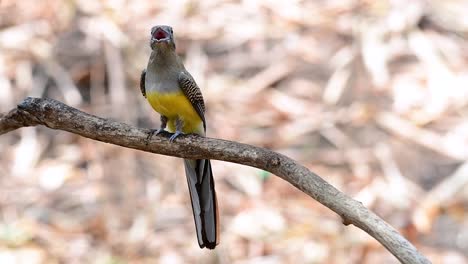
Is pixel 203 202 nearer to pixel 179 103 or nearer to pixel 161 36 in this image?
pixel 179 103

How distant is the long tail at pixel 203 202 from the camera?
148 inches

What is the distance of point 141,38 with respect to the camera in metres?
7.65

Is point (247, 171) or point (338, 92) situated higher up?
point (338, 92)

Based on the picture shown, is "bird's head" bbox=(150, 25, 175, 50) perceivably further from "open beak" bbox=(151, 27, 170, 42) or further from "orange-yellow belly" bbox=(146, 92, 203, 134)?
"orange-yellow belly" bbox=(146, 92, 203, 134)

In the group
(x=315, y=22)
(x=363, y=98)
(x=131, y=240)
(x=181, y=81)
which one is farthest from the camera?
(x=315, y=22)

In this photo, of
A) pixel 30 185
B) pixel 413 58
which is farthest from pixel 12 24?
pixel 413 58

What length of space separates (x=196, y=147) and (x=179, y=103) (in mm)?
540

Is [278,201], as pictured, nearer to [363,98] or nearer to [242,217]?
[242,217]

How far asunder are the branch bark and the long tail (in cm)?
57

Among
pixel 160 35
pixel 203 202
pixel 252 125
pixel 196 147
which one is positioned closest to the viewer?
pixel 196 147

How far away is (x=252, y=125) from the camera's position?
295 inches

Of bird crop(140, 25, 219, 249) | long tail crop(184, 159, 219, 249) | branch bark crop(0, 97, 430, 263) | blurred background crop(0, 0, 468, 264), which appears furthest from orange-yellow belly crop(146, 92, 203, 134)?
blurred background crop(0, 0, 468, 264)

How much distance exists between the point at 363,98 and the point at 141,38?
218 centimetres

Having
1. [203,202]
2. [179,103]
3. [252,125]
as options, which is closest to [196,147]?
[179,103]
